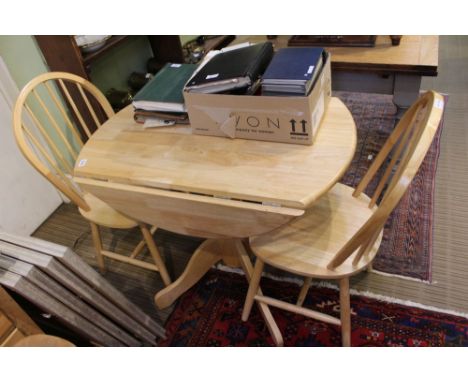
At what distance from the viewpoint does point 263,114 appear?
3.51 ft

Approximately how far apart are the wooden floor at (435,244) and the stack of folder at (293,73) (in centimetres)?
99

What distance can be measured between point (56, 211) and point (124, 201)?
1.30 metres

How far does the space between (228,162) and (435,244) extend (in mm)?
1186

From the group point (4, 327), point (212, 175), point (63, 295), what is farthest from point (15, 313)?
point (212, 175)

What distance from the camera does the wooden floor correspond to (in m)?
1.51

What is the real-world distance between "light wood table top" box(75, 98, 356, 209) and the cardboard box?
0.10 ft

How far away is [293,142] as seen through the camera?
1102 millimetres

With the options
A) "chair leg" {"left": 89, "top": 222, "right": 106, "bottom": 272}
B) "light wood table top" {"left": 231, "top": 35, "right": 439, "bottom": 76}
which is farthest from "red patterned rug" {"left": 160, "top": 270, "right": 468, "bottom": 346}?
"light wood table top" {"left": 231, "top": 35, "right": 439, "bottom": 76}

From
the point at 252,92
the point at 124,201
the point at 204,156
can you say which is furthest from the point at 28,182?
the point at 252,92

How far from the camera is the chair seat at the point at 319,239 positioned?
1101 mm

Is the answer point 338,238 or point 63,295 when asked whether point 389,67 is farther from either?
point 63,295

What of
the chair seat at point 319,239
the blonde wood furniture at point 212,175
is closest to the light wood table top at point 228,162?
the blonde wood furniture at point 212,175

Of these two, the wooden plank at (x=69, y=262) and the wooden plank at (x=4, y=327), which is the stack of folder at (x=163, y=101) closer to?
the wooden plank at (x=69, y=262)
